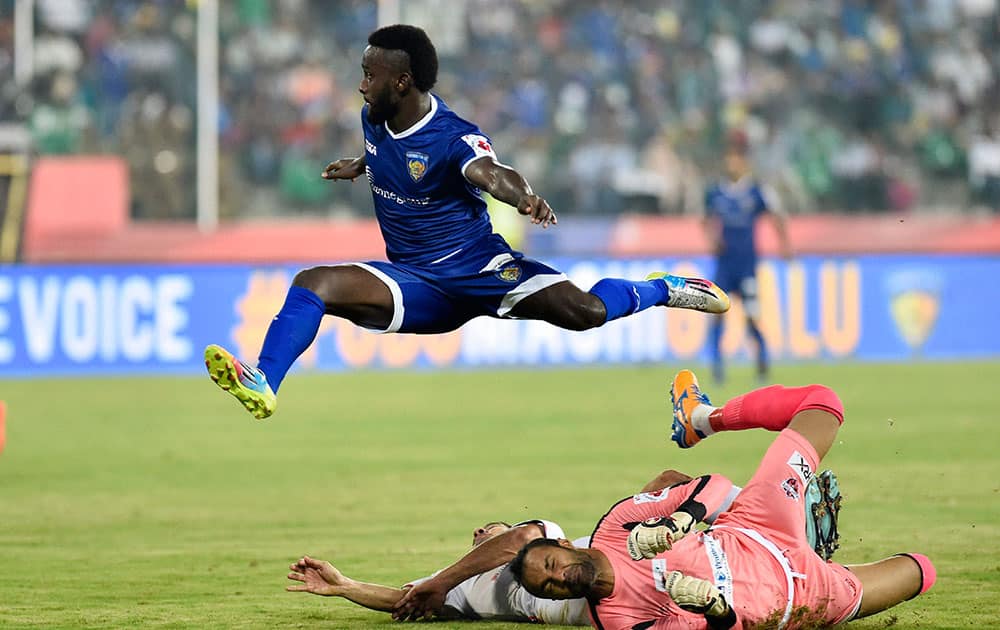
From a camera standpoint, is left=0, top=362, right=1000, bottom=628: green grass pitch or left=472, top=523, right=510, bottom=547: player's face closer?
left=472, top=523, right=510, bottom=547: player's face

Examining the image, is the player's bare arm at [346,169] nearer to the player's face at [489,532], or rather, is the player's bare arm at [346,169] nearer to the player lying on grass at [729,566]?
the player's face at [489,532]

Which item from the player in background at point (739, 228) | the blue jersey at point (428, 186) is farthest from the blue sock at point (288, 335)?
the player in background at point (739, 228)

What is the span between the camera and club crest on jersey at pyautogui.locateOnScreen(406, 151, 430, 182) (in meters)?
7.95

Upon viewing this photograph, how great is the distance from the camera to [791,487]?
20.7 feet

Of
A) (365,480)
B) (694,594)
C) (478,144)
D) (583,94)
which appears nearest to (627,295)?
(478,144)

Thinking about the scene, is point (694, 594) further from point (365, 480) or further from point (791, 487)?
point (365, 480)

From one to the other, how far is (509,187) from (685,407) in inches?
50.7

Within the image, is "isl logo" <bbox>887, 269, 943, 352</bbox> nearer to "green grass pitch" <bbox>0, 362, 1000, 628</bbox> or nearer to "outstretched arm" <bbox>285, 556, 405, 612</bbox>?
"green grass pitch" <bbox>0, 362, 1000, 628</bbox>

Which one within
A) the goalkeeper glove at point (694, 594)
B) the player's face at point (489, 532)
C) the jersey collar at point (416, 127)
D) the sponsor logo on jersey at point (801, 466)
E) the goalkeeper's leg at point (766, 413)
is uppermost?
the jersey collar at point (416, 127)

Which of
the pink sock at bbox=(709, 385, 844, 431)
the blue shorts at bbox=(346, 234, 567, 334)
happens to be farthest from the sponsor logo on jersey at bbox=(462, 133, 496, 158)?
the pink sock at bbox=(709, 385, 844, 431)

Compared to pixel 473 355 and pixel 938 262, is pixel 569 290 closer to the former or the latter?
pixel 473 355

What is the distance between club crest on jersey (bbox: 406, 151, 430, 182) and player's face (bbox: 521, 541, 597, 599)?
106 inches

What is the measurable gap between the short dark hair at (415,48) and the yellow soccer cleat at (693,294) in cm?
182

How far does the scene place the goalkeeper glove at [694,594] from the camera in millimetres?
5656
